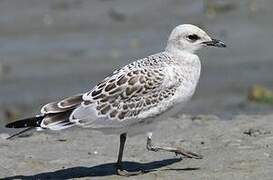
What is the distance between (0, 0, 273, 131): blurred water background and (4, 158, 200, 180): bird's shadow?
3.77 m

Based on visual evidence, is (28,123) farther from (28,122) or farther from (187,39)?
(187,39)

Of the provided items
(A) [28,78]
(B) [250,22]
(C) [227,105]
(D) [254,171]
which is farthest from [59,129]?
(B) [250,22]

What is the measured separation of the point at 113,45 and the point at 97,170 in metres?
8.40

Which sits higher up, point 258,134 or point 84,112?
point 84,112

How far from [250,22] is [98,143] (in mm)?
8035

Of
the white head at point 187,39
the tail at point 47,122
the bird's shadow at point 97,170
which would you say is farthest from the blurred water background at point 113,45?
the tail at point 47,122

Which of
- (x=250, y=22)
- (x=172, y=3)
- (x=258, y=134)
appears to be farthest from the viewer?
(x=172, y=3)

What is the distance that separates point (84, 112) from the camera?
29.9 ft

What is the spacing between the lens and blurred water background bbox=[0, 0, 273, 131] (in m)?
15.3

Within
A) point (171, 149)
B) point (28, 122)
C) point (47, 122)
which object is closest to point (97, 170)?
point (171, 149)

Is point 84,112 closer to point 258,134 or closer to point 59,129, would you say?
point 59,129

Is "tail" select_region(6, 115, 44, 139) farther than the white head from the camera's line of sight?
No

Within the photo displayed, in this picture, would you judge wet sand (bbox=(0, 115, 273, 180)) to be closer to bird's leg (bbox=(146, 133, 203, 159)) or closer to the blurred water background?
bird's leg (bbox=(146, 133, 203, 159))

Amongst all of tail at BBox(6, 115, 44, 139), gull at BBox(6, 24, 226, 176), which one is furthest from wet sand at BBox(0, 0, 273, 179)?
tail at BBox(6, 115, 44, 139)
